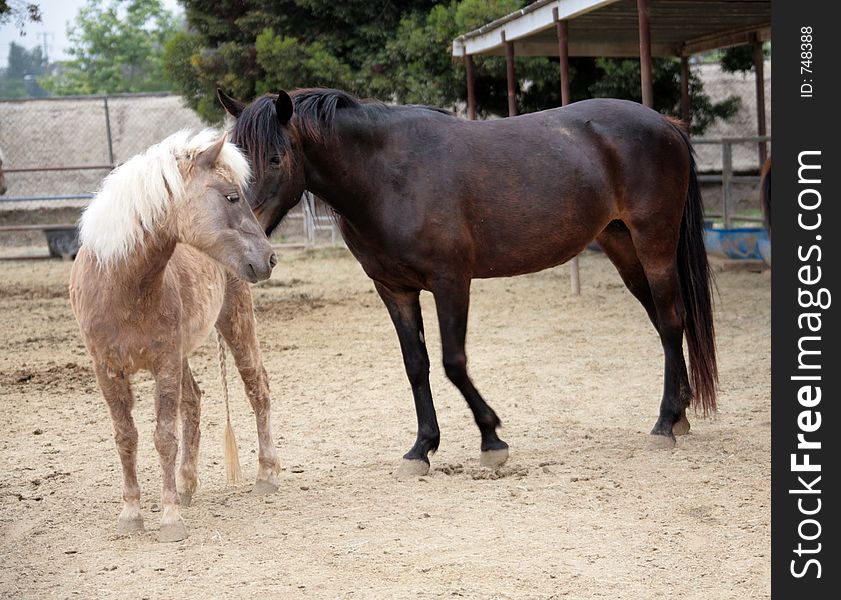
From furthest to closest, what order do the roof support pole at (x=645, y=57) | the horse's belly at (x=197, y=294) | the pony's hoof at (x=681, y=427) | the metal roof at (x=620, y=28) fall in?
1. the metal roof at (x=620, y=28)
2. the roof support pole at (x=645, y=57)
3. the pony's hoof at (x=681, y=427)
4. the horse's belly at (x=197, y=294)

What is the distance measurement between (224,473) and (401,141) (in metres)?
1.84

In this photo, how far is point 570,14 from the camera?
26.3 feet

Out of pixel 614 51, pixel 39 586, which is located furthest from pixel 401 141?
pixel 614 51

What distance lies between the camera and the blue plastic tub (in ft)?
35.2

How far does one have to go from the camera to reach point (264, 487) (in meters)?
4.34

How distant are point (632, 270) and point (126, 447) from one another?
2.86m

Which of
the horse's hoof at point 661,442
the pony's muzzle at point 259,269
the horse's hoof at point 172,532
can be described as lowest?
the horse's hoof at point 661,442

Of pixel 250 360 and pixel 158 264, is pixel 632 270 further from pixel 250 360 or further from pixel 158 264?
pixel 158 264

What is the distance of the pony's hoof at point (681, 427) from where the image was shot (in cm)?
495

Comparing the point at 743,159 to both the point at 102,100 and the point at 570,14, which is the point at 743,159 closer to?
the point at 570,14

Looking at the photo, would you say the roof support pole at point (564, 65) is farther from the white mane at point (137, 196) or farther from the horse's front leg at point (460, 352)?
the white mane at point (137, 196)

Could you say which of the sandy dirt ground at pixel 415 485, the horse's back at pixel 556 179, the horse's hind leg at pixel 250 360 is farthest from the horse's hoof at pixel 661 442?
the horse's hind leg at pixel 250 360

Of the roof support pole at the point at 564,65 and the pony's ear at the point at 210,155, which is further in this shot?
the roof support pole at the point at 564,65

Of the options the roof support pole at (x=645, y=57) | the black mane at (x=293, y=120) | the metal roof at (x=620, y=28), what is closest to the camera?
the black mane at (x=293, y=120)
